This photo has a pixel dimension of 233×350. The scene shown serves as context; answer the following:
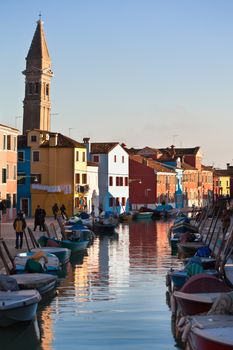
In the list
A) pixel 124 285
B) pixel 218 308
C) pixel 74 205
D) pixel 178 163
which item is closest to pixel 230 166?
pixel 178 163

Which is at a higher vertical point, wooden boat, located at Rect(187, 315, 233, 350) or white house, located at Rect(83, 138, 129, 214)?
white house, located at Rect(83, 138, 129, 214)

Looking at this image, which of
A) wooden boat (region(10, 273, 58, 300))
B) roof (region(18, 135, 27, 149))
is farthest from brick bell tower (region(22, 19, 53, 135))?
wooden boat (region(10, 273, 58, 300))

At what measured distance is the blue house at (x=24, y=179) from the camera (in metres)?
62.3

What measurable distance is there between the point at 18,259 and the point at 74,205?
4035cm

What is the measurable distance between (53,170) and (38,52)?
4227 centimetres

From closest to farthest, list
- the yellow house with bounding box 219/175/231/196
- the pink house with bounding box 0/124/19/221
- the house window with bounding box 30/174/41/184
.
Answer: the pink house with bounding box 0/124/19/221 → the house window with bounding box 30/174/41/184 → the yellow house with bounding box 219/175/231/196

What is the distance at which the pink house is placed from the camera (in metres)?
52.3

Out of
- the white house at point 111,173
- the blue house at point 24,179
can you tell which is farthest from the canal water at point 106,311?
the white house at point 111,173

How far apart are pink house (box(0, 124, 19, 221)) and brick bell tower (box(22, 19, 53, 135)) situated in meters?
48.6

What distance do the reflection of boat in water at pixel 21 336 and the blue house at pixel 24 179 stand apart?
149 feet

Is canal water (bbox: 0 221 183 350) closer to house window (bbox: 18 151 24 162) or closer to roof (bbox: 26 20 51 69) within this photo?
house window (bbox: 18 151 24 162)

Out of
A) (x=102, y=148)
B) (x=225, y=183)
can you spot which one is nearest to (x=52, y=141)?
(x=102, y=148)

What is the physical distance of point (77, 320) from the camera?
17.7 metres

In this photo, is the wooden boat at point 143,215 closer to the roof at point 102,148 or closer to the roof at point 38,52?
the roof at point 102,148
